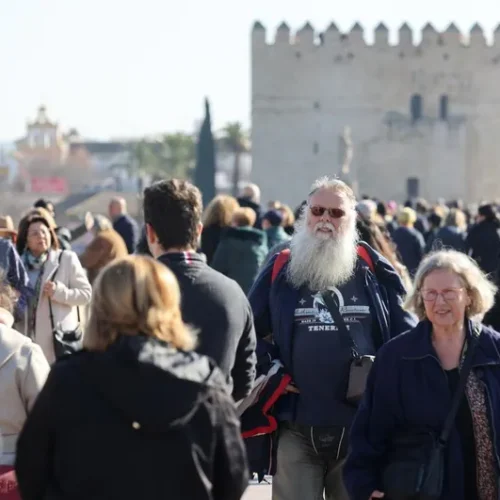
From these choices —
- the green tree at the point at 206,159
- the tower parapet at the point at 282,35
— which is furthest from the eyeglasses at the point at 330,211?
the tower parapet at the point at 282,35

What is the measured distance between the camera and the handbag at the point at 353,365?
625cm

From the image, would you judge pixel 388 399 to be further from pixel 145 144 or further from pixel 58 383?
pixel 145 144

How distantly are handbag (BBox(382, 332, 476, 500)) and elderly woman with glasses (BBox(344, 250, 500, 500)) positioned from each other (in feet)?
0.05

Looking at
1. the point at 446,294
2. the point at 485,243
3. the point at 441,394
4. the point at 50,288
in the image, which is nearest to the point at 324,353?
the point at 446,294

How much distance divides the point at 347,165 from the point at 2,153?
405 feet

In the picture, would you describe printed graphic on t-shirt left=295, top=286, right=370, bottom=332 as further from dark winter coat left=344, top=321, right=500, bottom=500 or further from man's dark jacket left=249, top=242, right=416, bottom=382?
dark winter coat left=344, top=321, right=500, bottom=500

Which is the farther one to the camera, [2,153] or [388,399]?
[2,153]

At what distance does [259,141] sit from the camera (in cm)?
6359

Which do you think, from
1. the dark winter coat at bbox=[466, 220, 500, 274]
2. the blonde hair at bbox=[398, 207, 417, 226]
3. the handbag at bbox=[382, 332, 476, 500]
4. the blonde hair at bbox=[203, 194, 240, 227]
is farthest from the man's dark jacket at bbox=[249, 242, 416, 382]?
the blonde hair at bbox=[398, 207, 417, 226]

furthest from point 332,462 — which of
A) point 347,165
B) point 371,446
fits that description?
point 347,165

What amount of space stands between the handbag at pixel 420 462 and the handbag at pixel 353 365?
3.01 feet

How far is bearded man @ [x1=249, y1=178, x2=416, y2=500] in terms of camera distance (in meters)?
6.28

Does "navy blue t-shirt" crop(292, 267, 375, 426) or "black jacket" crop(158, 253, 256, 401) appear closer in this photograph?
"black jacket" crop(158, 253, 256, 401)

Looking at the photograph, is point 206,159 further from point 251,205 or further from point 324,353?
point 324,353
